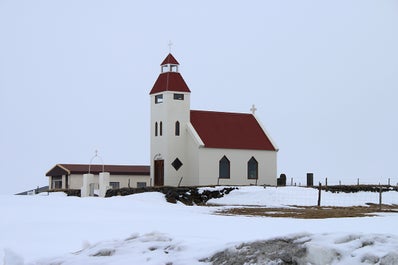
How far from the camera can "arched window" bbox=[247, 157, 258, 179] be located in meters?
54.5

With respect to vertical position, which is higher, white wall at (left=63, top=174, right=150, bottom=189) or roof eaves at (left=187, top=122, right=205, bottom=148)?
roof eaves at (left=187, top=122, right=205, bottom=148)

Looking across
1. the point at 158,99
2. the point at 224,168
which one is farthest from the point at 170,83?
the point at 224,168

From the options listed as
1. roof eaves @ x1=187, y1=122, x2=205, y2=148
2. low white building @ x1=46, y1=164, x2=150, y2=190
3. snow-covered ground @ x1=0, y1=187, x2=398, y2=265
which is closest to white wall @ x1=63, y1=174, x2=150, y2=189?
low white building @ x1=46, y1=164, x2=150, y2=190

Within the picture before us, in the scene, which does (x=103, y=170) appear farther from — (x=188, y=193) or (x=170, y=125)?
(x=188, y=193)

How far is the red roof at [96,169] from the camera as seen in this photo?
200 feet

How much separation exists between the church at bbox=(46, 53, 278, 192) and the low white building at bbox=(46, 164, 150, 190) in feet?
15.4

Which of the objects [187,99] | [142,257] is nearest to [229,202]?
[187,99]

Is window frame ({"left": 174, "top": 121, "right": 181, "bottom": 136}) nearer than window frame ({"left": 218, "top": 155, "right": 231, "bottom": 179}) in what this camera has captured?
No

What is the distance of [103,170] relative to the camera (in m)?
60.1

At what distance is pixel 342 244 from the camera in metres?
10.3

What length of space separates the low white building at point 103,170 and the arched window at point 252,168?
10219mm

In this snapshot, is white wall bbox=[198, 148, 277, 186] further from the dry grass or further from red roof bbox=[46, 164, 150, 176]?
the dry grass

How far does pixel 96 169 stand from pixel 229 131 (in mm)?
12864

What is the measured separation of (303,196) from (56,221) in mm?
22530
